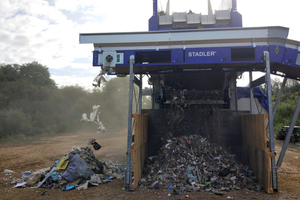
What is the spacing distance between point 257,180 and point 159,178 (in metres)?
2.58

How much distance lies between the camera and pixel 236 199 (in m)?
4.71

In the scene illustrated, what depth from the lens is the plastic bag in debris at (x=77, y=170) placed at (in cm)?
611

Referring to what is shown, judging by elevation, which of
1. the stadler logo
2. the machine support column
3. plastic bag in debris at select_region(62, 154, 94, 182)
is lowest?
plastic bag in debris at select_region(62, 154, 94, 182)

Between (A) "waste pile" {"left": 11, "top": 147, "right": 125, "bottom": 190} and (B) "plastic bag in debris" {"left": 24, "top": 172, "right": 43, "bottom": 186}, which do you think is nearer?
(A) "waste pile" {"left": 11, "top": 147, "right": 125, "bottom": 190}

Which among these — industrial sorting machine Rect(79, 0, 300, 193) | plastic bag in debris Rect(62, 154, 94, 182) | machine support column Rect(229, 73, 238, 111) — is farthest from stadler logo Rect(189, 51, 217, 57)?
plastic bag in debris Rect(62, 154, 94, 182)

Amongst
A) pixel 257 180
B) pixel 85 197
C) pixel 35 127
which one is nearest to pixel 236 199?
pixel 257 180

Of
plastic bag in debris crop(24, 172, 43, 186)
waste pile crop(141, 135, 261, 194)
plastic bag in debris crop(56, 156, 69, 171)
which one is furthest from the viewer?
plastic bag in debris crop(56, 156, 69, 171)

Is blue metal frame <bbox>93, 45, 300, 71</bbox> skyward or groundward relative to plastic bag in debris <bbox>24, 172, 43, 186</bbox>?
skyward

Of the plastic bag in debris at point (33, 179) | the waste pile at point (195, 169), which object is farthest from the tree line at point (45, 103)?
the waste pile at point (195, 169)

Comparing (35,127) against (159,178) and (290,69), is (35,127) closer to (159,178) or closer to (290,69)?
(159,178)

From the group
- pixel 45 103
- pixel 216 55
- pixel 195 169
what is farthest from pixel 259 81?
pixel 45 103

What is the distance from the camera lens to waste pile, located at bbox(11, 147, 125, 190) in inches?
234

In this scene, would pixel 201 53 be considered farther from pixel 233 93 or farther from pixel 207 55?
pixel 233 93

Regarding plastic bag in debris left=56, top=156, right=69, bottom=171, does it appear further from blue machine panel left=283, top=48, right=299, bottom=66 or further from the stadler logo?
blue machine panel left=283, top=48, right=299, bottom=66
